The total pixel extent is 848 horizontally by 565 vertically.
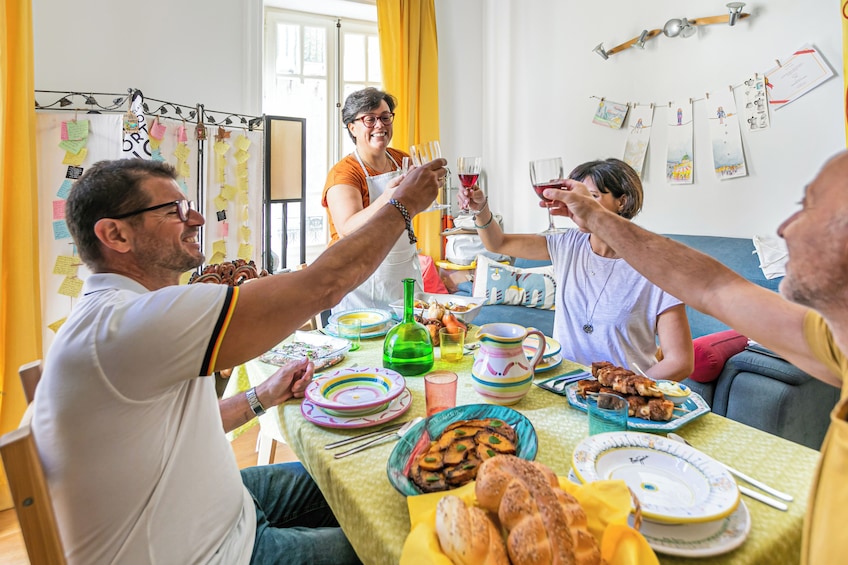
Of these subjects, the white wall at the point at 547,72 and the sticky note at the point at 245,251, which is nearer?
the white wall at the point at 547,72

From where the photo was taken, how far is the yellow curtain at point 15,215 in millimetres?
2145

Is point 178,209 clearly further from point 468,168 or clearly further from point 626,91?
point 626,91

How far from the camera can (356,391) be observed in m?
1.20

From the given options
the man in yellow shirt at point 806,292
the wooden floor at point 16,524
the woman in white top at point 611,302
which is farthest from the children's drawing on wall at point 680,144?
the wooden floor at point 16,524

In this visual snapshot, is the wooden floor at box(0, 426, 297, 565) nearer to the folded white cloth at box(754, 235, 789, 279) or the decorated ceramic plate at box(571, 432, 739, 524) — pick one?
the decorated ceramic plate at box(571, 432, 739, 524)

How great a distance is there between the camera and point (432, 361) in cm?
143

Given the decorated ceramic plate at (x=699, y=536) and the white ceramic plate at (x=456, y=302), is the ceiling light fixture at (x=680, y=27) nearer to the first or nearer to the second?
the white ceramic plate at (x=456, y=302)

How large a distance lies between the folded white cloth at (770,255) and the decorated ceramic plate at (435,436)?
2.31m

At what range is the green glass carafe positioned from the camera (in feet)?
4.55

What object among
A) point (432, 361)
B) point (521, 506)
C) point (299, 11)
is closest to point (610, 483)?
point (521, 506)

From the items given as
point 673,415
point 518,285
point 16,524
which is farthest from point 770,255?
point 16,524

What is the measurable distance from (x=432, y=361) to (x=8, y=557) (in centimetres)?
189

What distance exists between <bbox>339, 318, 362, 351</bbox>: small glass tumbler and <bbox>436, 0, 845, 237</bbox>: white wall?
7.79 feet

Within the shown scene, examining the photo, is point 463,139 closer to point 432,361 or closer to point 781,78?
point 781,78
